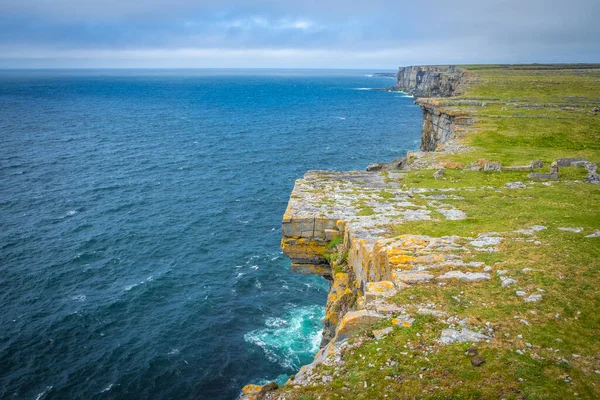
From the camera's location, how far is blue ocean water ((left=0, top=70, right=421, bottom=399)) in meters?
31.2

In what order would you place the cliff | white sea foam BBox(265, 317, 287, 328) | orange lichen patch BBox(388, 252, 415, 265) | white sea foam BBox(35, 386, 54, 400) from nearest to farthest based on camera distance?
the cliff, orange lichen patch BBox(388, 252, 415, 265), white sea foam BBox(35, 386, 54, 400), white sea foam BBox(265, 317, 287, 328)

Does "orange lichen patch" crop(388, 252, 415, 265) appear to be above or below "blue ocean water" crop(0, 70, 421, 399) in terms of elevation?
above

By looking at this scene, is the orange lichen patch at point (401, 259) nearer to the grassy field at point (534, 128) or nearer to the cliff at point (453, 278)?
the cliff at point (453, 278)

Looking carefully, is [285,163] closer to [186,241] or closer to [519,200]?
[186,241]

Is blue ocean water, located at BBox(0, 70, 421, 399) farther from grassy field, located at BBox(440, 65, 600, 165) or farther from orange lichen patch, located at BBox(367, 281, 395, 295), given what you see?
grassy field, located at BBox(440, 65, 600, 165)

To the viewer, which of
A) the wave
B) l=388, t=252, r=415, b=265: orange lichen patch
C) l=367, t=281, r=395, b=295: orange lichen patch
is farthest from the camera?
the wave

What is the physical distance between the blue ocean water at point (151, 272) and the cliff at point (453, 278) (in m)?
16.8

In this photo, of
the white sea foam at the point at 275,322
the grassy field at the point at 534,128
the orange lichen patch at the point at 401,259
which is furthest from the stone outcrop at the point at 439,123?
the orange lichen patch at the point at 401,259

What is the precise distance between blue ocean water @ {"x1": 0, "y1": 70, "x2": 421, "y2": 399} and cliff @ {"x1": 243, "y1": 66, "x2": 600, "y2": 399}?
16.8 meters

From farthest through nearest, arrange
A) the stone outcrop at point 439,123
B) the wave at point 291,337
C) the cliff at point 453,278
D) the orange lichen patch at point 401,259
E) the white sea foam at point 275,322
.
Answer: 1. the stone outcrop at point 439,123
2. the white sea foam at point 275,322
3. the wave at point 291,337
4. the orange lichen patch at point 401,259
5. the cliff at point 453,278

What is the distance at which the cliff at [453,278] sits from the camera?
31.4 feet

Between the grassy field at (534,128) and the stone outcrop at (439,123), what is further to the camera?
the stone outcrop at (439,123)

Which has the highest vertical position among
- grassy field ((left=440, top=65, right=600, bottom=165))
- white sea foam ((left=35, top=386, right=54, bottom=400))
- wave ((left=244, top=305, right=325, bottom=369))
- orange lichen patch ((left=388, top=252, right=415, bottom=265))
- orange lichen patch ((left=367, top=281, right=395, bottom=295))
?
grassy field ((left=440, top=65, right=600, bottom=165))

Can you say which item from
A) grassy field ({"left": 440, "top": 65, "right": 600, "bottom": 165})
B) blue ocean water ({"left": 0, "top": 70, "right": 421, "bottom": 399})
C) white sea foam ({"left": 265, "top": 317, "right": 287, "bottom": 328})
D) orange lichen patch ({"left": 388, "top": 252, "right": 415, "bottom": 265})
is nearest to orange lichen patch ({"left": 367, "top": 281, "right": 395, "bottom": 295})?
orange lichen patch ({"left": 388, "top": 252, "right": 415, "bottom": 265})
